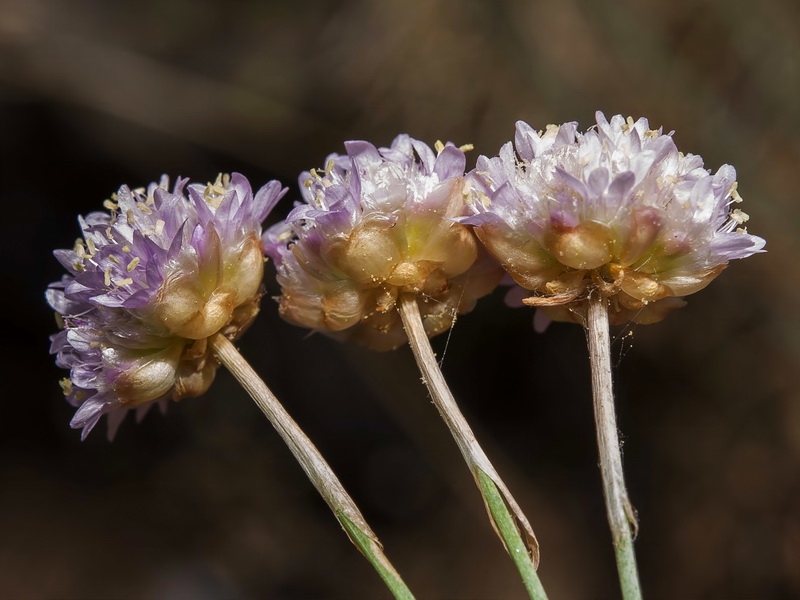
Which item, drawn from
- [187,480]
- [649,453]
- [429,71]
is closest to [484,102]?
[429,71]

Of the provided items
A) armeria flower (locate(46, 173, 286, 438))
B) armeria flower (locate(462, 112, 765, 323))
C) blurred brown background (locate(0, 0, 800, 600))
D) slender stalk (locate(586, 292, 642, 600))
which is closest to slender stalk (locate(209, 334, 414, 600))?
armeria flower (locate(46, 173, 286, 438))

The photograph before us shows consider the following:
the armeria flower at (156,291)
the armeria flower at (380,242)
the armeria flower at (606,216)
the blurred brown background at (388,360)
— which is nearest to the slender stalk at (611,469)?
the armeria flower at (606,216)

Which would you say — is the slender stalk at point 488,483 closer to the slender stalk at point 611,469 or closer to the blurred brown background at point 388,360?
the slender stalk at point 611,469

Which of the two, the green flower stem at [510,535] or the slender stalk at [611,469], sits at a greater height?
the slender stalk at [611,469]

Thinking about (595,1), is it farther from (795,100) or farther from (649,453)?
(649,453)

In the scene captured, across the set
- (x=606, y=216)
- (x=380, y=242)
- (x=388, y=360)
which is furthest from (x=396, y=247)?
(x=388, y=360)

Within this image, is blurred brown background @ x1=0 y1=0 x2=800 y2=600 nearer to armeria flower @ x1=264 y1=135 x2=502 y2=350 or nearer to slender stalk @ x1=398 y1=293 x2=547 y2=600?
armeria flower @ x1=264 y1=135 x2=502 y2=350
